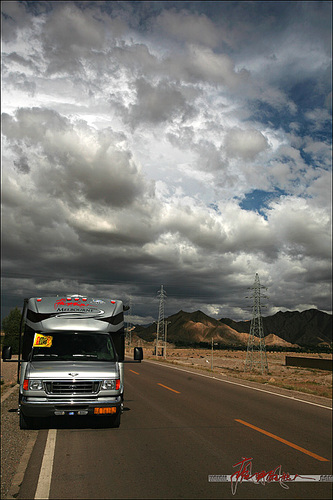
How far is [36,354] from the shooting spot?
3.19m

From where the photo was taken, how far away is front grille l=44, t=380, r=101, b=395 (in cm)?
273

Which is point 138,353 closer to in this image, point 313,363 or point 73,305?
point 73,305

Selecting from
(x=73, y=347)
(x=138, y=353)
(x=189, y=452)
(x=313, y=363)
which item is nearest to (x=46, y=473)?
(x=189, y=452)

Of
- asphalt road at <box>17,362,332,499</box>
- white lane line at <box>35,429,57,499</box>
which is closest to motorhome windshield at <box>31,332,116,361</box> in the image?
asphalt road at <box>17,362,332,499</box>

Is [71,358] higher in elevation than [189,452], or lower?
higher

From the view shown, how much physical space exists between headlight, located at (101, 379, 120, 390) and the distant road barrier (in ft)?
365

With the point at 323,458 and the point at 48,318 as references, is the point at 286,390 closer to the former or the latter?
the point at 323,458

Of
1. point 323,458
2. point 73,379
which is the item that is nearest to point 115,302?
point 73,379

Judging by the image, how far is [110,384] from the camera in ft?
9.23

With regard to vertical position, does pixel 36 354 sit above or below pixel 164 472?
above

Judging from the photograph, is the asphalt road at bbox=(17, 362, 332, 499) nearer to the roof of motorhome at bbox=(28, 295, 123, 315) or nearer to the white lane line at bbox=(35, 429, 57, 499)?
the white lane line at bbox=(35, 429, 57, 499)

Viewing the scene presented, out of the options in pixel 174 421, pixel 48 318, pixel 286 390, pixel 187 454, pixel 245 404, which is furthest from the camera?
pixel 286 390

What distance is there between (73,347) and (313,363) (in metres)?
119

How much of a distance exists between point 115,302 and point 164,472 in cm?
2332
